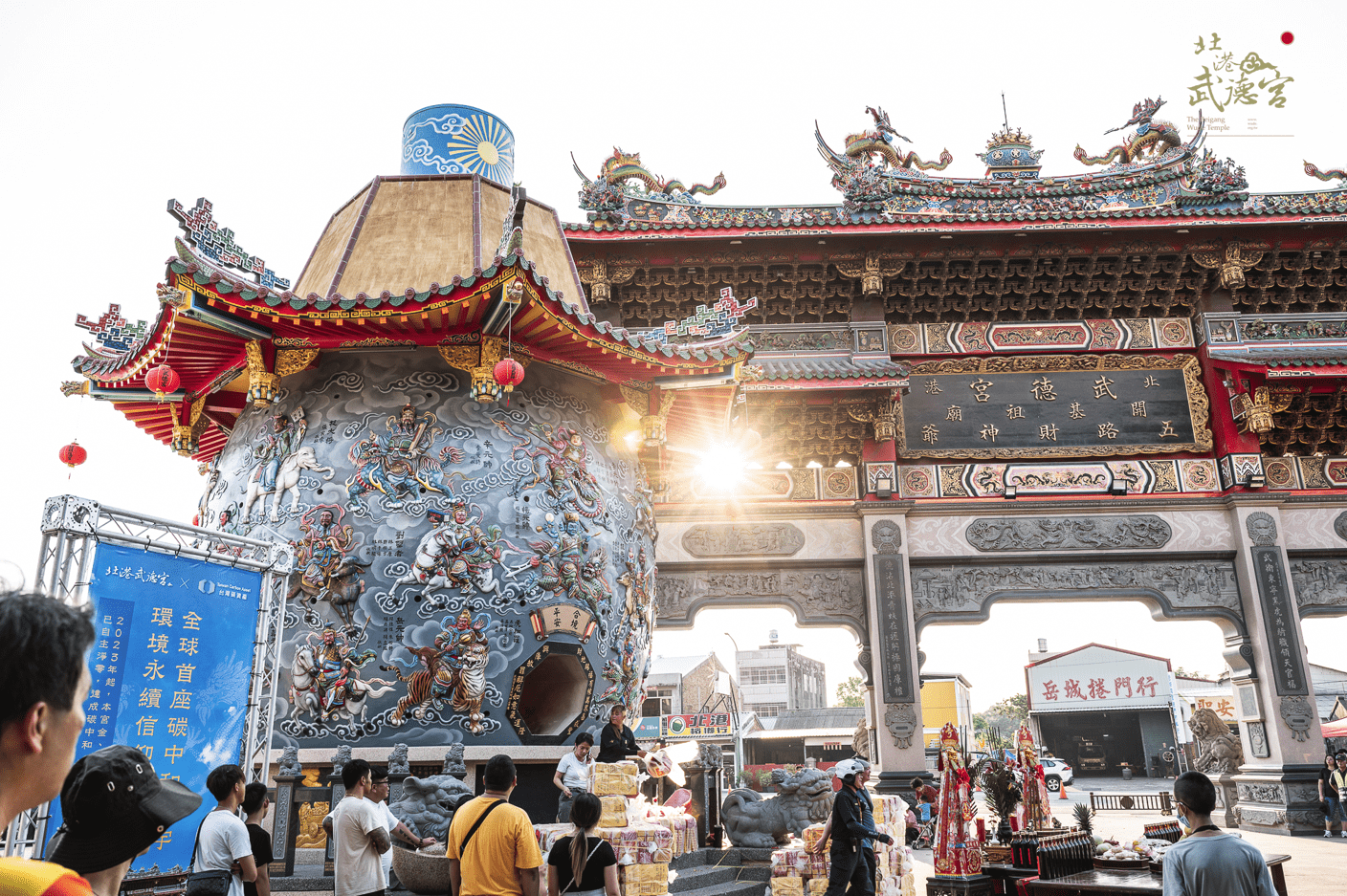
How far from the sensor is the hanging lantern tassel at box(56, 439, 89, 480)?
27.3 ft

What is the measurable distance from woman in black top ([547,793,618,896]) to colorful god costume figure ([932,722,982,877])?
206 inches

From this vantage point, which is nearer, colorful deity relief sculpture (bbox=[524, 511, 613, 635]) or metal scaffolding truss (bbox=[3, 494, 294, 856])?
Result: metal scaffolding truss (bbox=[3, 494, 294, 856])

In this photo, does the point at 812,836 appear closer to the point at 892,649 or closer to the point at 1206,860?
the point at 1206,860

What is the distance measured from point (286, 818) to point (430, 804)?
4.61 feet

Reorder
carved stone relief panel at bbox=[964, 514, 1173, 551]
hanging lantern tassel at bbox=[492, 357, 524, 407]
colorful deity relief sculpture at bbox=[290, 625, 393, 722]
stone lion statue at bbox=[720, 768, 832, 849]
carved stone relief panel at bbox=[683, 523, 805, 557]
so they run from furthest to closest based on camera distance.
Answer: carved stone relief panel at bbox=[683, 523, 805, 557] → carved stone relief panel at bbox=[964, 514, 1173, 551] → stone lion statue at bbox=[720, 768, 832, 849] → hanging lantern tassel at bbox=[492, 357, 524, 407] → colorful deity relief sculpture at bbox=[290, 625, 393, 722]

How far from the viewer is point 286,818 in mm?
7070

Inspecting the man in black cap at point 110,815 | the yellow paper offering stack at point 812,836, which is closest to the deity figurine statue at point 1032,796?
the yellow paper offering stack at point 812,836

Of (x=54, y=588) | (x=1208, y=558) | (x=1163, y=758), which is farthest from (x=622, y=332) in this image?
(x=1163, y=758)

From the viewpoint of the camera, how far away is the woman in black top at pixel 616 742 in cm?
794

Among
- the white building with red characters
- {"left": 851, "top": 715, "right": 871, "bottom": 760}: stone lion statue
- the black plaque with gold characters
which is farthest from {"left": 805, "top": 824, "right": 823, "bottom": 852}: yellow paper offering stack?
the white building with red characters

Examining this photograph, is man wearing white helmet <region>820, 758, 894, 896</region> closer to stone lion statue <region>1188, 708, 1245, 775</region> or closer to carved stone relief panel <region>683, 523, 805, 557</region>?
carved stone relief panel <region>683, 523, 805, 557</region>

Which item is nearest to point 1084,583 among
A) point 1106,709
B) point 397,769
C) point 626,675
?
point 626,675

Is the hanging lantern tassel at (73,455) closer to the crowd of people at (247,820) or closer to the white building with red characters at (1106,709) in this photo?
the crowd of people at (247,820)

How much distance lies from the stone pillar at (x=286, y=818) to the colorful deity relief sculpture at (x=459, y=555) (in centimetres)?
178
